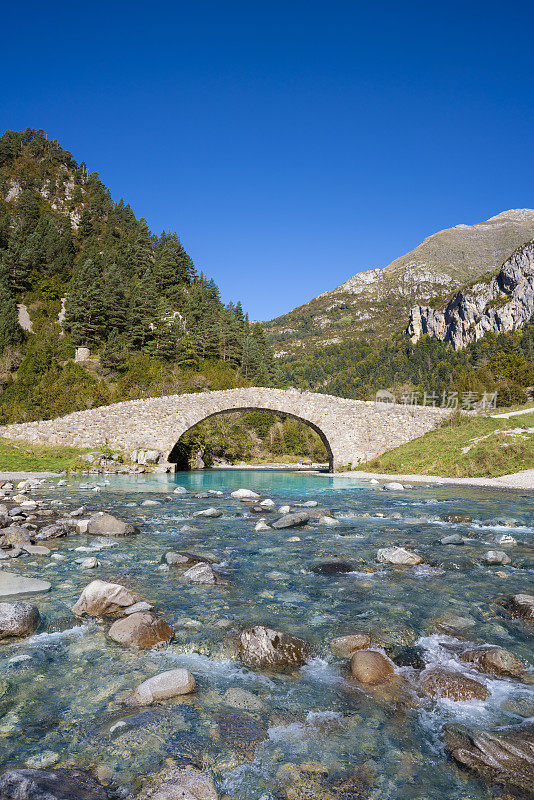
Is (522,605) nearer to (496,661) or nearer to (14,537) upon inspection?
(496,661)

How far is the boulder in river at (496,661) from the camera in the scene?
428 cm

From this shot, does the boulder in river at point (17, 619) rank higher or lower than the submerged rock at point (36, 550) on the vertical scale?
higher

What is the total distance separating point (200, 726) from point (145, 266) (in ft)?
221

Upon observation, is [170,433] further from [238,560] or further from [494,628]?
[494,628]

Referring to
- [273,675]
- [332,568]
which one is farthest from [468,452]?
[273,675]

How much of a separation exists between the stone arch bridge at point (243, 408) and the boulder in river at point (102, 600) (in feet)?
84.2

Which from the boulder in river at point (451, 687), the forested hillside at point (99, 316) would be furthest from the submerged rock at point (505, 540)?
the forested hillside at point (99, 316)

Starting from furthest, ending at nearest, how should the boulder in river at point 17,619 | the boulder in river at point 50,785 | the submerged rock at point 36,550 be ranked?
the submerged rock at point 36,550 → the boulder in river at point 17,619 → the boulder in river at point 50,785

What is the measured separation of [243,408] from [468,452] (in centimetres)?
1568

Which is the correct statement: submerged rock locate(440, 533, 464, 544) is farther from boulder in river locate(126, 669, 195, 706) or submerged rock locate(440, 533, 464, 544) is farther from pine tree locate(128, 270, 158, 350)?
pine tree locate(128, 270, 158, 350)

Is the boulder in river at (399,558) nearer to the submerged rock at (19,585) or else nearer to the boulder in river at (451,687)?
the boulder in river at (451,687)

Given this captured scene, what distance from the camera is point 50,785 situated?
2.59 m

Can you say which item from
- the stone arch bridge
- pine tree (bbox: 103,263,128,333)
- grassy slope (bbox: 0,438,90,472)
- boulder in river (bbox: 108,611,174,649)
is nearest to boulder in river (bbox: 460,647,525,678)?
boulder in river (bbox: 108,611,174,649)

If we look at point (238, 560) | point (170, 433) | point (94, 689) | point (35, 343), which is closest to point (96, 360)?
point (35, 343)
